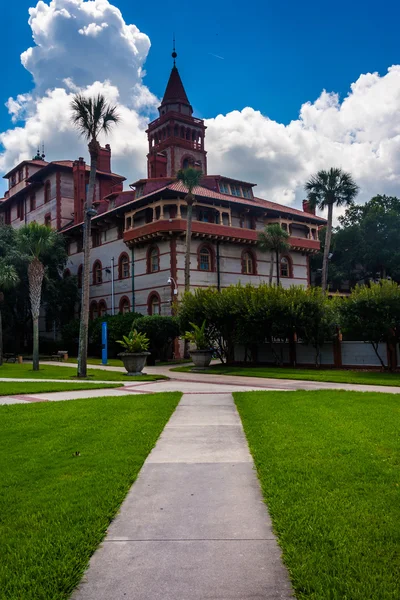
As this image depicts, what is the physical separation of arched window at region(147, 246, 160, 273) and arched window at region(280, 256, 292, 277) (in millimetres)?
12687

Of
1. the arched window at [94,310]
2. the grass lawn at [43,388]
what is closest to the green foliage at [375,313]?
the grass lawn at [43,388]

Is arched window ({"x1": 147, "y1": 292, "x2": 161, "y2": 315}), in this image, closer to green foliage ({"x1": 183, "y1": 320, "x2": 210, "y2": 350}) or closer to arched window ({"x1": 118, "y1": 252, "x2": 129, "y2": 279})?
arched window ({"x1": 118, "y1": 252, "x2": 129, "y2": 279})

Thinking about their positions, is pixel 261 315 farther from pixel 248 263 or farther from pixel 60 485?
pixel 60 485

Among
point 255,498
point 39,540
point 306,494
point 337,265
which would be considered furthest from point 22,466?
point 337,265

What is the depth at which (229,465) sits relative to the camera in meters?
6.36

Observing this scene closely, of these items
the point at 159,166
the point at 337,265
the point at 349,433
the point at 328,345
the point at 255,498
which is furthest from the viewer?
the point at 337,265

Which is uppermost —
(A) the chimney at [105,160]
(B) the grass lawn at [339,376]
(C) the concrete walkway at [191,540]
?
(A) the chimney at [105,160]

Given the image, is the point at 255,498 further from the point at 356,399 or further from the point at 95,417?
the point at 356,399

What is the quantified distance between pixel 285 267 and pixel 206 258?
9241 millimetres

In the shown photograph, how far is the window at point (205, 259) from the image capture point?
137 ft

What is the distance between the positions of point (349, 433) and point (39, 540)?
5402 mm

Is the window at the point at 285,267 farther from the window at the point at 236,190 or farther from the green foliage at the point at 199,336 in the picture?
the green foliage at the point at 199,336

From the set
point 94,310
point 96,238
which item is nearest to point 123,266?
point 96,238

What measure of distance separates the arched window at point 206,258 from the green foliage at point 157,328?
7.91 metres
